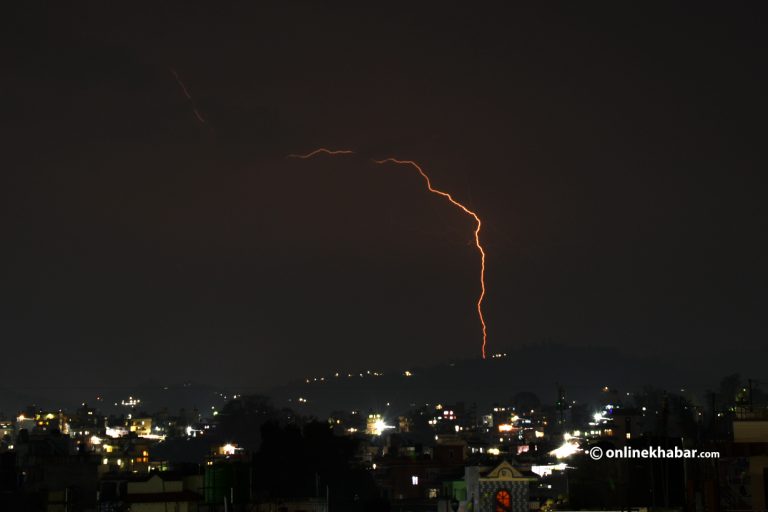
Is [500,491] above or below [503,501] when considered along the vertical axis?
above

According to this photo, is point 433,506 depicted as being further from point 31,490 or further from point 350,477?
point 31,490

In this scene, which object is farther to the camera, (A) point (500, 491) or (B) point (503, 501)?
(A) point (500, 491)

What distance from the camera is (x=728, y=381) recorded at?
17350 centimetres

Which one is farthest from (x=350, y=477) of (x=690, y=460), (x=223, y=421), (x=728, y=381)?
(x=728, y=381)

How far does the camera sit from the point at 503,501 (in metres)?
34.8

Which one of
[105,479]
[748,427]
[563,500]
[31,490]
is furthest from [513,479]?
[105,479]

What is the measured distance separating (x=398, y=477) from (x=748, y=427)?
139ft

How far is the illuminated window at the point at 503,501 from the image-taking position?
34625mm

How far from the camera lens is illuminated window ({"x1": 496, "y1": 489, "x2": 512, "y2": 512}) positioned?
34625 mm

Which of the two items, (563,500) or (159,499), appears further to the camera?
(159,499)

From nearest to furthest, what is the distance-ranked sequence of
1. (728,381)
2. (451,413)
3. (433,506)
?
(433,506) < (728,381) < (451,413)

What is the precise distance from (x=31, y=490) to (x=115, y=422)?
103999mm

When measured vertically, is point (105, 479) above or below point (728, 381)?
below

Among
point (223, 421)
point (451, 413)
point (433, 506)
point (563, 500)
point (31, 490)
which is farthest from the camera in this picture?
point (451, 413)
